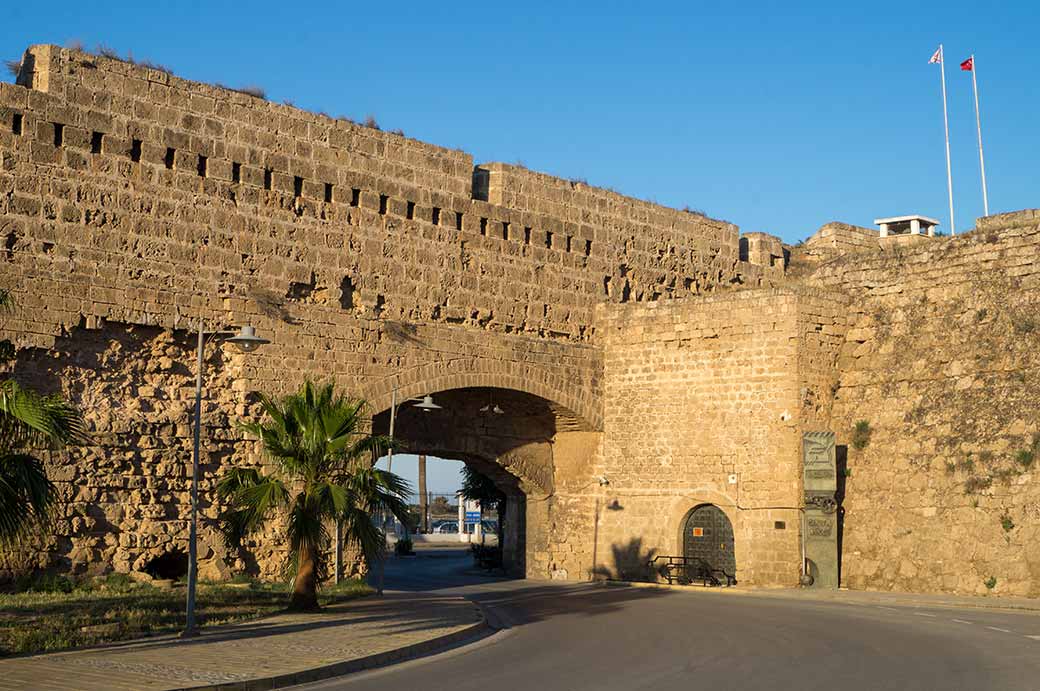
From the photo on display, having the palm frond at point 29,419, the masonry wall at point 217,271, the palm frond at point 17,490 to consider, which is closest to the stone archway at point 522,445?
the masonry wall at point 217,271

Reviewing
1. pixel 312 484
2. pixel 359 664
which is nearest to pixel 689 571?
pixel 312 484

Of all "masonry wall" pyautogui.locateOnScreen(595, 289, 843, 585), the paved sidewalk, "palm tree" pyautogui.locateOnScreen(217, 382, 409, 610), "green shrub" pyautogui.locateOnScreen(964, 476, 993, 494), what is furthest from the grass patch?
"green shrub" pyautogui.locateOnScreen(964, 476, 993, 494)

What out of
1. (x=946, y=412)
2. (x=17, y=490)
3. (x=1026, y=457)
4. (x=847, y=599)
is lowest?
(x=847, y=599)

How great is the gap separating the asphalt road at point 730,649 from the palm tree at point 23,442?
3186 mm

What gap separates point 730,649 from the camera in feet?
45.4

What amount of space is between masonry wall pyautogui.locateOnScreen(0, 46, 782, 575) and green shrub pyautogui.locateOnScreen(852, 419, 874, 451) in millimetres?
5856

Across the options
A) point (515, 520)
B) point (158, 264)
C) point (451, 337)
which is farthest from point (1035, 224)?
point (158, 264)

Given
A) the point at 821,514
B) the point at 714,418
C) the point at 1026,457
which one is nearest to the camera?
the point at 1026,457

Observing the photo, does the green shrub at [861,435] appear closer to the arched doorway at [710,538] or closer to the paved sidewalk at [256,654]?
the arched doorway at [710,538]

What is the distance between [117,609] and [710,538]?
14114 mm

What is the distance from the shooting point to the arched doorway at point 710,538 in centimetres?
2656

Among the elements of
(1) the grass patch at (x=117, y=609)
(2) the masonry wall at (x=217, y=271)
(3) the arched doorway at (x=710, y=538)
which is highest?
(2) the masonry wall at (x=217, y=271)

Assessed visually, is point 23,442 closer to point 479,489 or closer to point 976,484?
point 976,484

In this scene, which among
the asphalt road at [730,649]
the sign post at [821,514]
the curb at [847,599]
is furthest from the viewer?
the sign post at [821,514]
